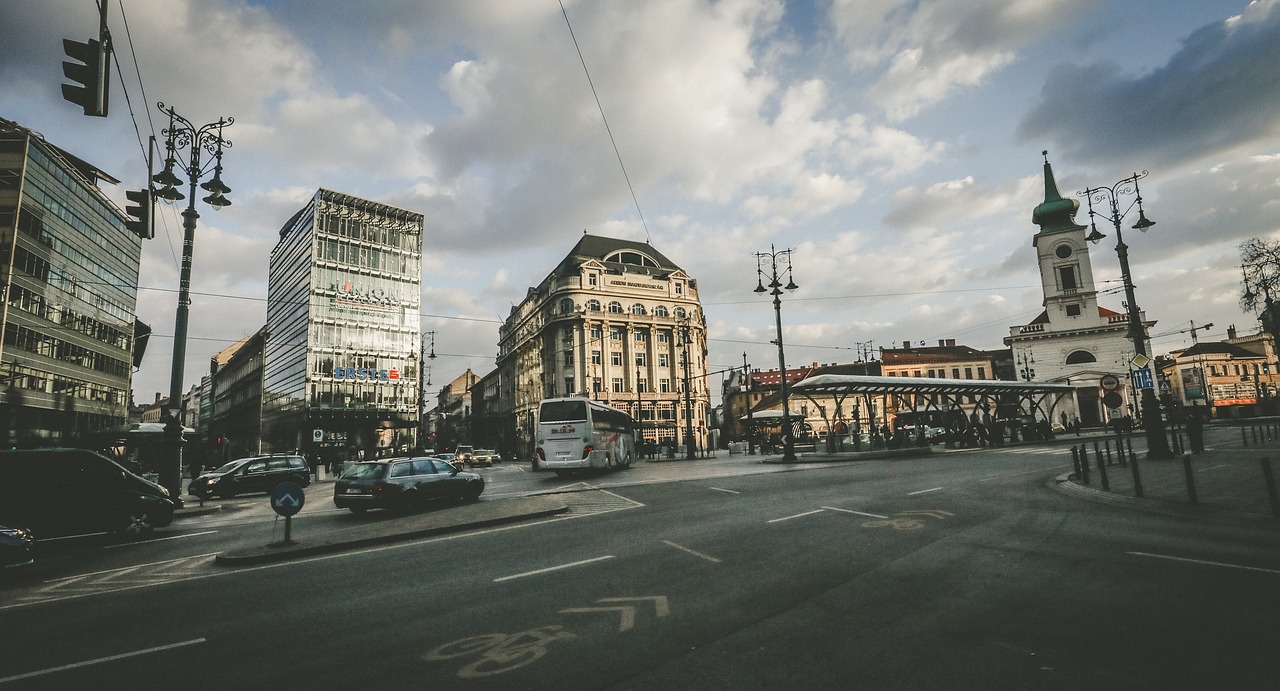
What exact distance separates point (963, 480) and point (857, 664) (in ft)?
45.9

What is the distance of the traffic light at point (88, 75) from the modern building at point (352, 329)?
204 ft

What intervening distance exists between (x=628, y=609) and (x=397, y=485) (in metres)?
10.5

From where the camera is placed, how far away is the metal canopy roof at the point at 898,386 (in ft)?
88.5

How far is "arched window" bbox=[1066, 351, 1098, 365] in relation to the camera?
62.8 m

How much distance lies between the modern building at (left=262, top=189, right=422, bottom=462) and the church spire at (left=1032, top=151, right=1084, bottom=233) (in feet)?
248

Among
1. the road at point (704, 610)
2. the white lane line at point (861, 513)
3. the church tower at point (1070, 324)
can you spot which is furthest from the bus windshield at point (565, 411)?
the church tower at point (1070, 324)

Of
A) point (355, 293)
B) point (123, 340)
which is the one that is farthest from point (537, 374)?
point (123, 340)

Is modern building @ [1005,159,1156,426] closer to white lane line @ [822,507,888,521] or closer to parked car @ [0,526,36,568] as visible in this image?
white lane line @ [822,507,888,521]

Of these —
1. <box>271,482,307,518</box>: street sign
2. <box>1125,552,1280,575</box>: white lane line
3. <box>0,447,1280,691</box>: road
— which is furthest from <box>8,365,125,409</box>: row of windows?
<box>1125,552,1280,575</box>: white lane line

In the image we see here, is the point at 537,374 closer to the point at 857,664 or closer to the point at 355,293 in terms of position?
the point at 355,293

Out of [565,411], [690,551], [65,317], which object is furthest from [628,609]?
[65,317]

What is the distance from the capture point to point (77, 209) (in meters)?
45.0

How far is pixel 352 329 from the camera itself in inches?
2704

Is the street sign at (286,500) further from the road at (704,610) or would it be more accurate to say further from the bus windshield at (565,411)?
the bus windshield at (565,411)
